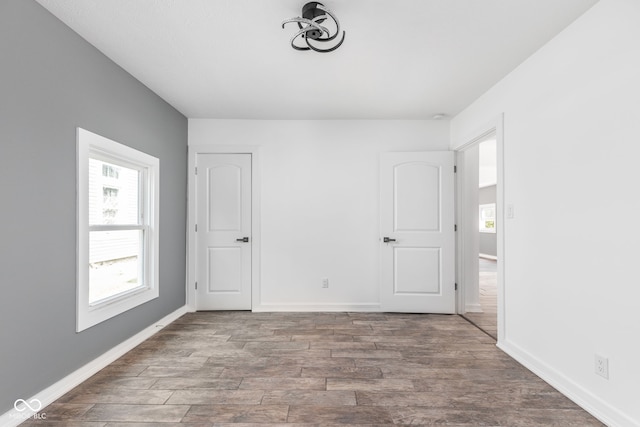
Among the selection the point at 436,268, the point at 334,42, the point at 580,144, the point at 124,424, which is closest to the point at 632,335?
the point at 580,144

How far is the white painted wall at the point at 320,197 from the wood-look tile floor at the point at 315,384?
775 mm

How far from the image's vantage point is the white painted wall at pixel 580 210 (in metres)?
1.70

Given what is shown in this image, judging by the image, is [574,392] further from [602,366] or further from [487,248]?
[487,248]

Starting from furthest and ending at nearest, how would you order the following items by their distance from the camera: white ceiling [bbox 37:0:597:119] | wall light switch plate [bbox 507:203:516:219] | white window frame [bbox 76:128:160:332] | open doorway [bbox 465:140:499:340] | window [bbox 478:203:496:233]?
1. window [bbox 478:203:496:233]
2. open doorway [bbox 465:140:499:340]
3. wall light switch plate [bbox 507:203:516:219]
4. white window frame [bbox 76:128:160:332]
5. white ceiling [bbox 37:0:597:119]

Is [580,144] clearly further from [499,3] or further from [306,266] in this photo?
[306,266]

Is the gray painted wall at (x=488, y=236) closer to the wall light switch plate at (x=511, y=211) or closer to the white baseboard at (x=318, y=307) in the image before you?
the white baseboard at (x=318, y=307)

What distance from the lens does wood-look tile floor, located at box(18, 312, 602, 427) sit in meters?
1.86

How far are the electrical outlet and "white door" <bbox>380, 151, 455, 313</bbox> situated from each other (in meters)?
2.01

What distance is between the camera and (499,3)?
1869mm

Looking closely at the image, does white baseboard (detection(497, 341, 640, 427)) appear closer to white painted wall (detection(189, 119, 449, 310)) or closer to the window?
white painted wall (detection(189, 119, 449, 310))

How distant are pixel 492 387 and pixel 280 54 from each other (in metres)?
2.88

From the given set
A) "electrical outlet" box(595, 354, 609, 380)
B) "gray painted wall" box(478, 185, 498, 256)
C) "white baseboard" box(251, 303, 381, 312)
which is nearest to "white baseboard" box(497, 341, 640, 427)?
"electrical outlet" box(595, 354, 609, 380)

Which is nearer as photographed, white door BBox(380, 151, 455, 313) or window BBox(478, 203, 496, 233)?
white door BBox(380, 151, 455, 313)

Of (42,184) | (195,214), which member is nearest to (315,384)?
(42,184)
